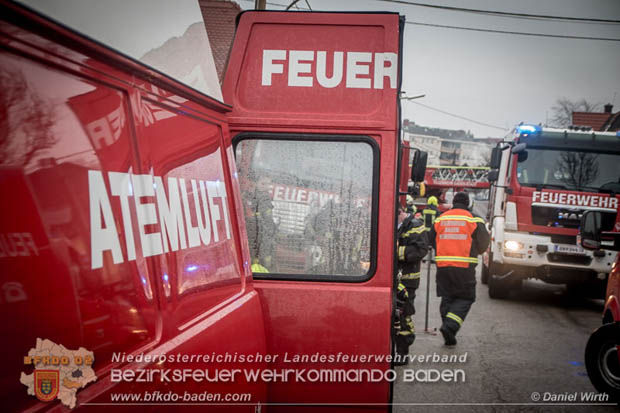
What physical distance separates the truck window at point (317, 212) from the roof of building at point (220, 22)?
14358 millimetres

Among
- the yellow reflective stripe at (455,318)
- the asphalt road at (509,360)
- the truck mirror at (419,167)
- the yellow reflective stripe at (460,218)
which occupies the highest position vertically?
the truck mirror at (419,167)

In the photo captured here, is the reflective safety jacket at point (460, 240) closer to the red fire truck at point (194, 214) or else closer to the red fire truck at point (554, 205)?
the red fire truck at point (194, 214)

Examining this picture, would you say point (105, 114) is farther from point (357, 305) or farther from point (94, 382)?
point (357, 305)

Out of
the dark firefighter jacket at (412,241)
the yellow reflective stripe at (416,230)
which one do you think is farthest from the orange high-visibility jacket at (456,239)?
the yellow reflective stripe at (416,230)

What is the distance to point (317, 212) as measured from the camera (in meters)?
2.67

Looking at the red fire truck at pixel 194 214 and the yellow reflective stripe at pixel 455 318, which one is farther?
the yellow reflective stripe at pixel 455 318

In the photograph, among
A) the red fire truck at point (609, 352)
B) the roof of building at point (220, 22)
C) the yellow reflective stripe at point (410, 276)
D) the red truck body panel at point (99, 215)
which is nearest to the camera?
the red truck body panel at point (99, 215)

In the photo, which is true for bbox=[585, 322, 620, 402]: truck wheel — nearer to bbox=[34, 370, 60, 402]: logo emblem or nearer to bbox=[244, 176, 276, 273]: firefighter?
bbox=[244, 176, 276, 273]: firefighter

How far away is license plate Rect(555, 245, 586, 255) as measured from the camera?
808 cm

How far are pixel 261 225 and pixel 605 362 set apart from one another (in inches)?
143

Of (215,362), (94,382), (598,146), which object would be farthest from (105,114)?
(598,146)

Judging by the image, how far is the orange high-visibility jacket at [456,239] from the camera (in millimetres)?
5754

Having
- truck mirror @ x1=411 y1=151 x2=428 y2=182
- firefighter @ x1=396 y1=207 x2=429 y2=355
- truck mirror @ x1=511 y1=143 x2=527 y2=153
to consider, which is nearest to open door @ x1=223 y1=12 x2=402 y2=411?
truck mirror @ x1=411 y1=151 x2=428 y2=182

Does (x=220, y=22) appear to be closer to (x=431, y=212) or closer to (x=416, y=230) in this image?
(x=431, y=212)
